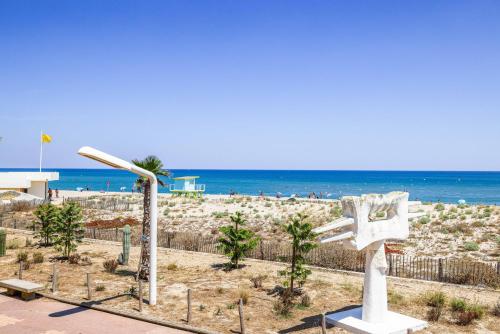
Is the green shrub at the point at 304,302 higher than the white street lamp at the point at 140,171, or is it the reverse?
the white street lamp at the point at 140,171

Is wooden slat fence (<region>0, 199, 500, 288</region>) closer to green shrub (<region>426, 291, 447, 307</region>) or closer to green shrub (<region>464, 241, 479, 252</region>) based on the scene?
green shrub (<region>464, 241, 479, 252</region>)

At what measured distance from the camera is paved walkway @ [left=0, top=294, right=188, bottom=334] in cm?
1140

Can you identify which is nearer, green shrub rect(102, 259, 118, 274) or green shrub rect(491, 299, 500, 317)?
green shrub rect(491, 299, 500, 317)

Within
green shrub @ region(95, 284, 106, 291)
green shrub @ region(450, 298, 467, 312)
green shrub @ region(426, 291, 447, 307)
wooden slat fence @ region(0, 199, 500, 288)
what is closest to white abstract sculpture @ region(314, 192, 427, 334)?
green shrub @ region(450, 298, 467, 312)

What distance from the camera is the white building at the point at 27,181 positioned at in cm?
4781

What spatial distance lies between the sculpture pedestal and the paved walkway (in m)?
4.18

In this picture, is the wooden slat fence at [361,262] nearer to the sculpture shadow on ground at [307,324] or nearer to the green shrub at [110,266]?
the green shrub at [110,266]

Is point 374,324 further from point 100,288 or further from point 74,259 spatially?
point 74,259

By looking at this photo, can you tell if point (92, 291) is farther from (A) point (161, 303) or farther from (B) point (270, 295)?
(B) point (270, 295)

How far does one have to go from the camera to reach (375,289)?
10.8m

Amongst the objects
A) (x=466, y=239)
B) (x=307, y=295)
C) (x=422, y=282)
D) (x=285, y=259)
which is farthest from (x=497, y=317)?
(x=466, y=239)

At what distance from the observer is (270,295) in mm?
14836

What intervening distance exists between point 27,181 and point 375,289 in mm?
47617

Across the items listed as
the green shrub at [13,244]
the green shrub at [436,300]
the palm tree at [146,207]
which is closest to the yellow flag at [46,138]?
the green shrub at [13,244]
